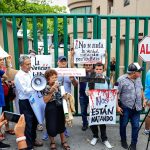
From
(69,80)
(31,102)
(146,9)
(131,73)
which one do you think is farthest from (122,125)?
(146,9)

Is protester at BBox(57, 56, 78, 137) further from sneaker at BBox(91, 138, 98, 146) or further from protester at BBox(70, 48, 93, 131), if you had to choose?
sneaker at BBox(91, 138, 98, 146)

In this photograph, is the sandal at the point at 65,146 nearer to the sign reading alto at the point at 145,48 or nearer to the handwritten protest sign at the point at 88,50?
the handwritten protest sign at the point at 88,50

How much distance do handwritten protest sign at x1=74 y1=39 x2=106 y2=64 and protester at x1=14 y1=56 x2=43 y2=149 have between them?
1.22 m

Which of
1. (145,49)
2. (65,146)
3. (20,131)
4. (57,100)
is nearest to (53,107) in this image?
(57,100)

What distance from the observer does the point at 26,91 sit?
15.5 ft

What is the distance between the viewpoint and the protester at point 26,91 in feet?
15.5

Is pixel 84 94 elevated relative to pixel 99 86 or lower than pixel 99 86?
lower

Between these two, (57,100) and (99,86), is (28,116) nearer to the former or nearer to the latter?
(57,100)

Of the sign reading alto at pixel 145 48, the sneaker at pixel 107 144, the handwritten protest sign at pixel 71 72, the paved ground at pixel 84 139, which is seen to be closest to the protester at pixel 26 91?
→ the paved ground at pixel 84 139

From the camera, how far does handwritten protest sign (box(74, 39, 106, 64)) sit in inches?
223

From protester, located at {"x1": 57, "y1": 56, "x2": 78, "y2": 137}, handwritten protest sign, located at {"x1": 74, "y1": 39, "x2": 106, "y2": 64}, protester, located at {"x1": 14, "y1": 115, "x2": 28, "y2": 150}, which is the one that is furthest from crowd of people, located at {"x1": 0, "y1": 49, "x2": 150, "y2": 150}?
protester, located at {"x1": 14, "y1": 115, "x2": 28, "y2": 150}

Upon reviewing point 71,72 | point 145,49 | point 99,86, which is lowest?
point 99,86

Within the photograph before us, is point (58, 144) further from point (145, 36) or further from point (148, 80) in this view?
point (145, 36)

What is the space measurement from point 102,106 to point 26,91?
4.88 ft
